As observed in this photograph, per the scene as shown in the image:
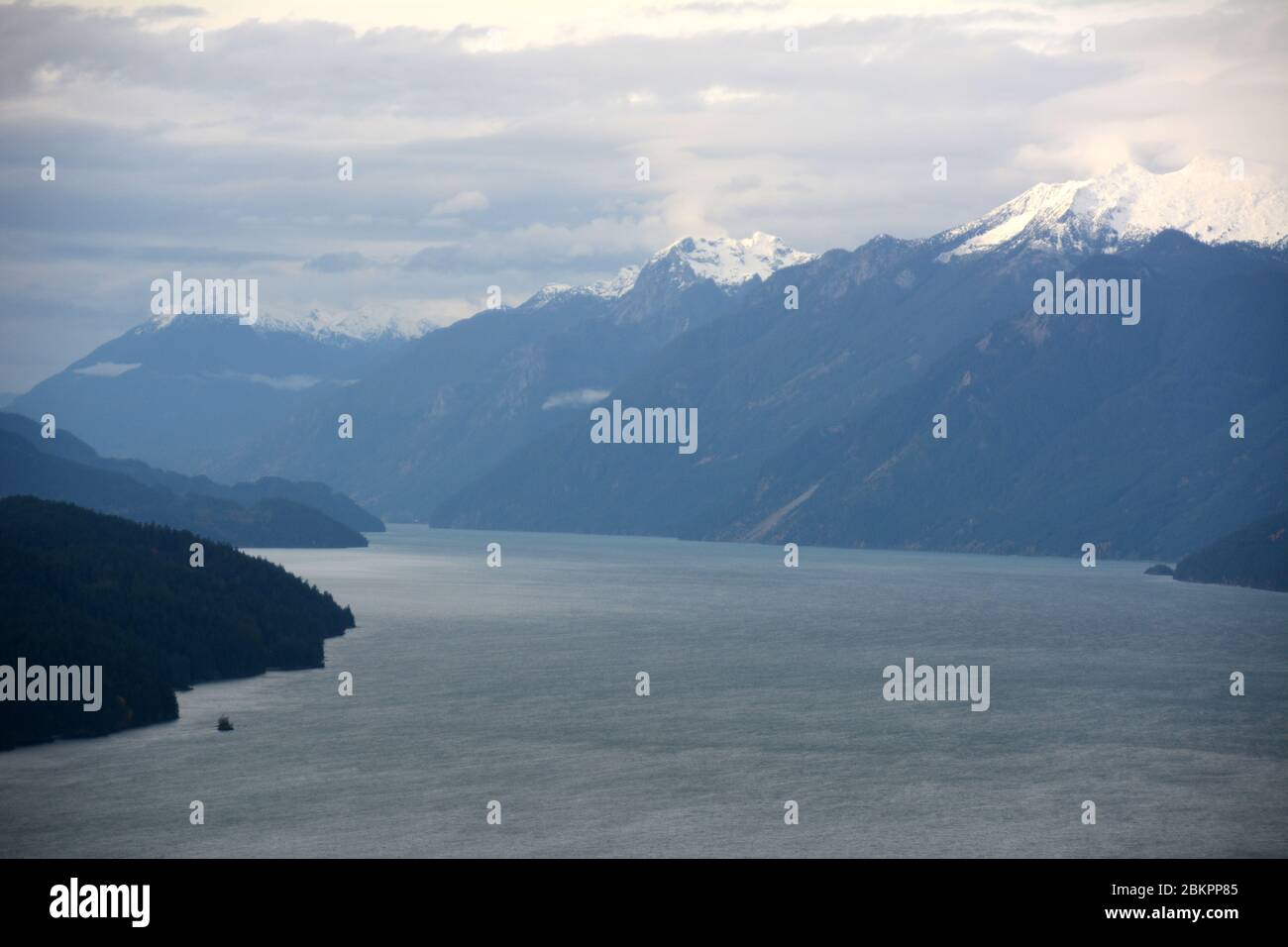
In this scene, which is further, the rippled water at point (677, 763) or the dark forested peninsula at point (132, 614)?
the dark forested peninsula at point (132, 614)

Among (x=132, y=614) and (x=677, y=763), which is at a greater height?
(x=132, y=614)

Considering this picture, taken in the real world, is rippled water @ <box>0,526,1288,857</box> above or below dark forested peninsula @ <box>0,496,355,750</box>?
below

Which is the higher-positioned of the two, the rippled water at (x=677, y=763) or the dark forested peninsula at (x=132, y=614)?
the dark forested peninsula at (x=132, y=614)

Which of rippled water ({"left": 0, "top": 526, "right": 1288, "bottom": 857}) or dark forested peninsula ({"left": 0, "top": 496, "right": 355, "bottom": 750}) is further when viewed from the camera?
dark forested peninsula ({"left": 0, "top": 496, "right": 355, "bottom": 750})

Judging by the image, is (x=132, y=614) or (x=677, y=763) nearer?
(x=677, y=763)
